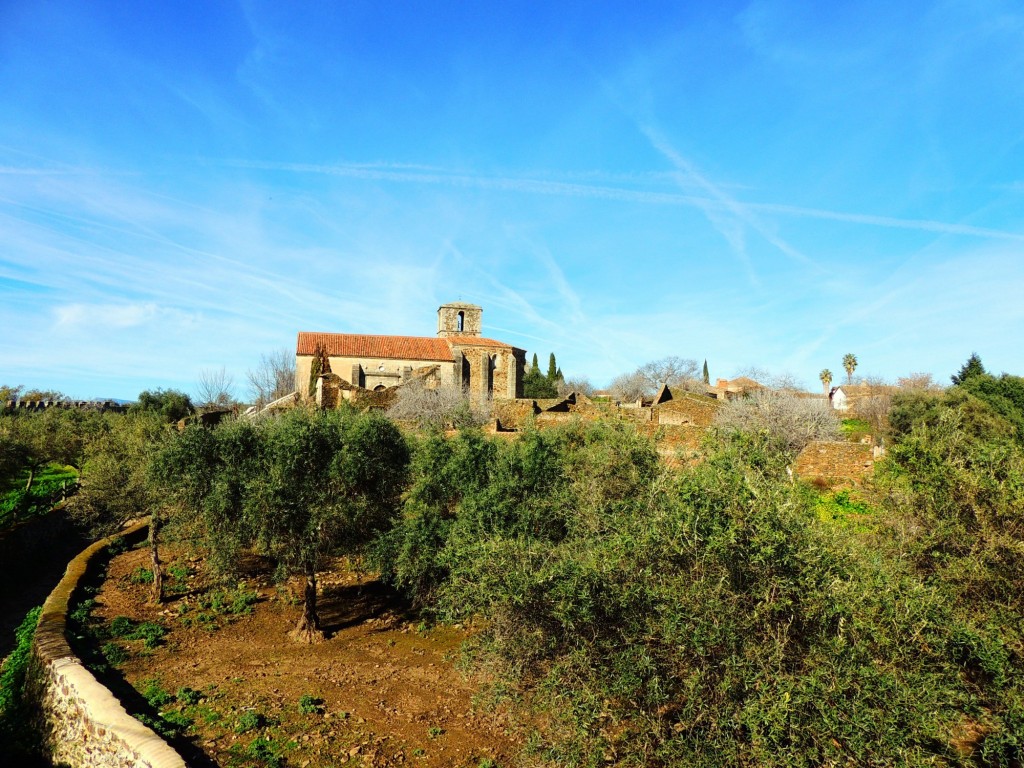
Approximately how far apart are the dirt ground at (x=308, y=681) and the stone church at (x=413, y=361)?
27.5 metres

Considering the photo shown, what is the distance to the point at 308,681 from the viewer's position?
13484 mm

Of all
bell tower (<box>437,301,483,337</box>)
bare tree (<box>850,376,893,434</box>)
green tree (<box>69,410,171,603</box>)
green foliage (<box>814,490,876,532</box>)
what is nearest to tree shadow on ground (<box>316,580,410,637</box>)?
green tree (<box>69,410,171,603</box>)

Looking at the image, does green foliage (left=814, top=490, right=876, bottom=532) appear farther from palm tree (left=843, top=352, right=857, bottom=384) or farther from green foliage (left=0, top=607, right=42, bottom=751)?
palm tree (left=843, top=352, right=857, bottom=384)

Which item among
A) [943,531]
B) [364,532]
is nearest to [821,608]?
[943,531]

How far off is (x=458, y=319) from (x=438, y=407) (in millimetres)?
30964

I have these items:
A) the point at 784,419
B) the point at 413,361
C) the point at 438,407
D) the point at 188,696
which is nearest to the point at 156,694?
the point at 188,696

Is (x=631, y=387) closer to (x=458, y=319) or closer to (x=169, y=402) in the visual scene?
(x=458, y=319)

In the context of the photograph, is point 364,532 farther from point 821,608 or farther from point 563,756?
point 821,608

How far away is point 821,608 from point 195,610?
17.4 meters

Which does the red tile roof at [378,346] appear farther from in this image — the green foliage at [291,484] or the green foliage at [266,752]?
the green foliage at [266,752]

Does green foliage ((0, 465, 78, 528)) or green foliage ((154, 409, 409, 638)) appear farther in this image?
green foliage ((0, 465, 78, 528))

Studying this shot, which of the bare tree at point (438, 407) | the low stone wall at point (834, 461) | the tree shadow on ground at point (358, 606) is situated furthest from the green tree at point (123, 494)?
the low stone wall at point (834, 461)

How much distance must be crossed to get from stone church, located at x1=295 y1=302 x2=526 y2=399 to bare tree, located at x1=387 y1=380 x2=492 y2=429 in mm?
5958

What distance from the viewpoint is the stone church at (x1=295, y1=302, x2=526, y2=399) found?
5078 cm
